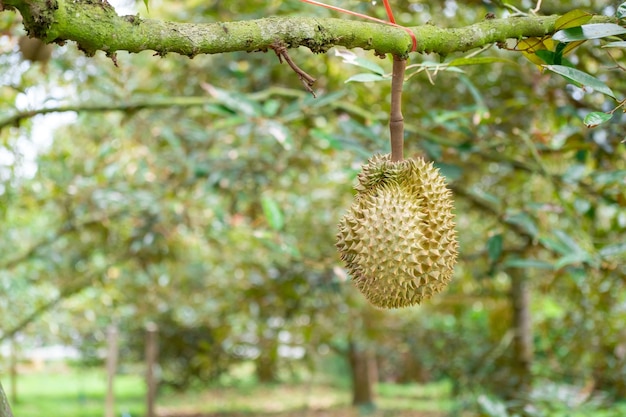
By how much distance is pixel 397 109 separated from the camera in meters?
0.92

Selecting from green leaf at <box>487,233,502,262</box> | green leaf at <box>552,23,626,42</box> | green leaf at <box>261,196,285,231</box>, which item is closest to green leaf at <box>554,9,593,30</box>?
green leaf at <box>552,23,626,42</box>

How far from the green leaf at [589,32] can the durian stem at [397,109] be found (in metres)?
0.22

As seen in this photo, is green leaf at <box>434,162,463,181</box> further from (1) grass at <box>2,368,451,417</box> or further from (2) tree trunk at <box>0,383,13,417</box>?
(1) grass at <box>2,368,451,417</box>

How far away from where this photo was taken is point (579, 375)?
3.51 metres

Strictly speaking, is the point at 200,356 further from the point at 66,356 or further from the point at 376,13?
the point at 376,13

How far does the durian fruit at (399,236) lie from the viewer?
3.47ft

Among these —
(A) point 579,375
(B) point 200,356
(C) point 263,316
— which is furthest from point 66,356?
(A) point 579,375

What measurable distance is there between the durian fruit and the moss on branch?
245 mm

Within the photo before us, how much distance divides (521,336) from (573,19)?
3.17 meters

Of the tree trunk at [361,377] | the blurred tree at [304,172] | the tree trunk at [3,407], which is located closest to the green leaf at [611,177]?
the blurred tree at [304,172]

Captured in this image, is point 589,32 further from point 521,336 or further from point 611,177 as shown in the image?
point 521,336

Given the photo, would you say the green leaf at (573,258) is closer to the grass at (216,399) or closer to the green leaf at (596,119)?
the green leaf at (596,119)

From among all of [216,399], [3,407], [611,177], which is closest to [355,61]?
[3,407]

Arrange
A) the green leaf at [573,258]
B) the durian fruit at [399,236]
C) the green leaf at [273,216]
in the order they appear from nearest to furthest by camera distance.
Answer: the durian fruit at [399,236], the green leaf at [573,258], the green leaf at [273,216]
